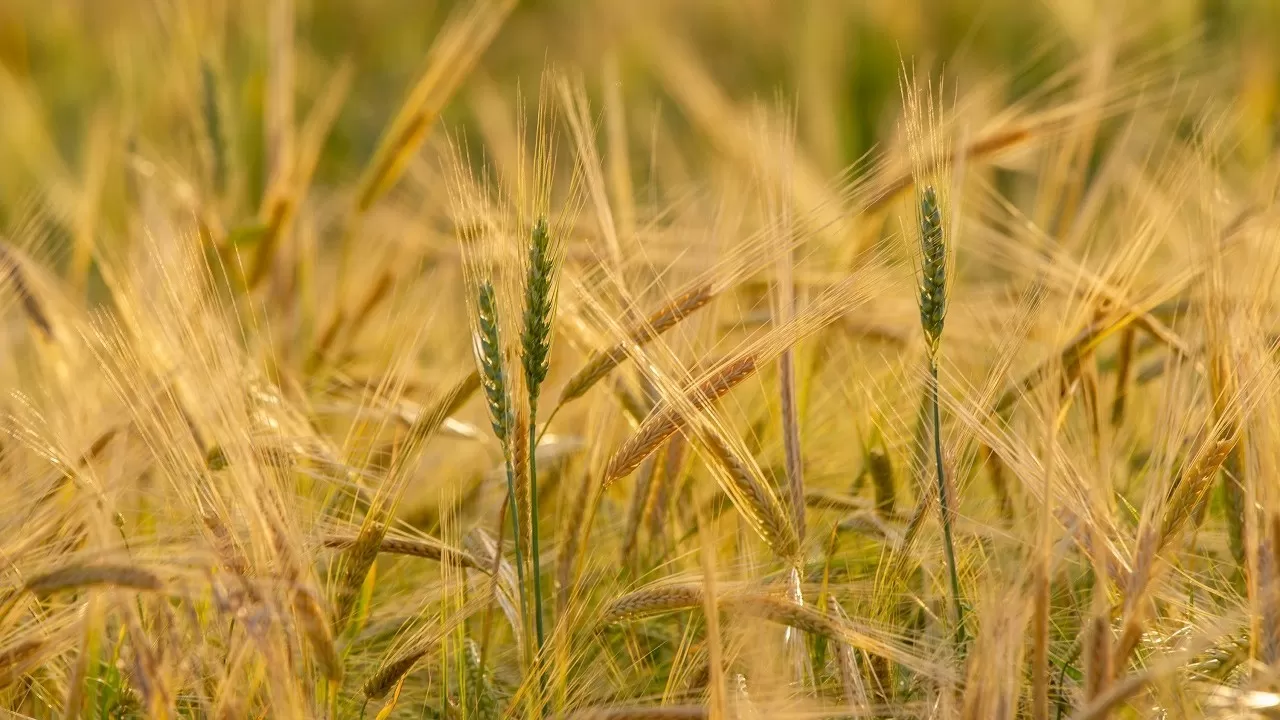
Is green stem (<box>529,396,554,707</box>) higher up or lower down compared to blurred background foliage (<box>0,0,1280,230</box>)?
lower down

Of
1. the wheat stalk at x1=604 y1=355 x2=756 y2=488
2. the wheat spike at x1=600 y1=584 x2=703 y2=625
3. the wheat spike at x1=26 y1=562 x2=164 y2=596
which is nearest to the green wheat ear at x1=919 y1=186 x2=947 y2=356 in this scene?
the wheat stalk at x1=604 y1=355 x2=756 y2=488

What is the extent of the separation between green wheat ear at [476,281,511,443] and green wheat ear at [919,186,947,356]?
0.34 meters

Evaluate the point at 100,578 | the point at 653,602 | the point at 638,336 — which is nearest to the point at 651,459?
the point at 638,336

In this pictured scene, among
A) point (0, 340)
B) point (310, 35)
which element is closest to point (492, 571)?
point (0, 340)

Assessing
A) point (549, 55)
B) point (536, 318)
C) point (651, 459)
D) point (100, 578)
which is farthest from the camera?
point (549, 55)

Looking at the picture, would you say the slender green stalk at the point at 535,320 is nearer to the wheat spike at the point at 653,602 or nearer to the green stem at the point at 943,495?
the wheat spike at the point at 653,602

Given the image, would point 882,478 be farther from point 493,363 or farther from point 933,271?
point 493,363

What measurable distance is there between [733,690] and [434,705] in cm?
37

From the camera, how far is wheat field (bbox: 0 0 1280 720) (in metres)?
0.94

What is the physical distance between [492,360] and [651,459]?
13.1 inches

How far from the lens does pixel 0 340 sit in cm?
164

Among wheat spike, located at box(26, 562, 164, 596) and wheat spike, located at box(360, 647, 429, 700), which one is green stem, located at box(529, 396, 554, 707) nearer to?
wheat spike, located at box(360, 647, 429, 700)

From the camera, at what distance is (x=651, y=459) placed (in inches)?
48.5

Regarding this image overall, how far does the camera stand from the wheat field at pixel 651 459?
94 centimetres
